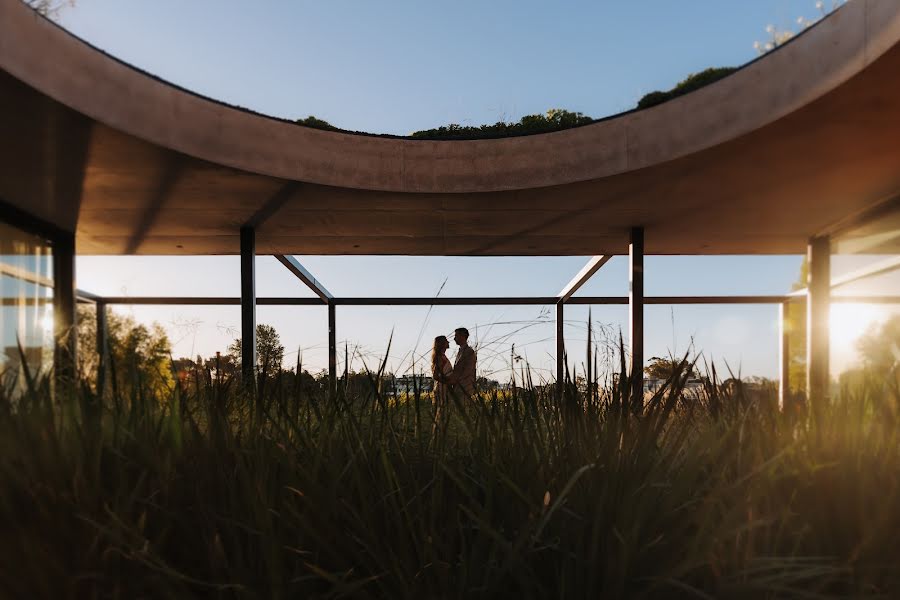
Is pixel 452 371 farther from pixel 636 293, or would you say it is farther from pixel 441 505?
pixel 636 293

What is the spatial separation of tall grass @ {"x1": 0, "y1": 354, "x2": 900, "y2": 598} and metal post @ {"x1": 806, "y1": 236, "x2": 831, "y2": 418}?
8903mm

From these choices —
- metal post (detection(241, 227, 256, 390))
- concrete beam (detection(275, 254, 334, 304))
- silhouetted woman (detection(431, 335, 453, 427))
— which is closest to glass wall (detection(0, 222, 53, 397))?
metal post (detection(241, 227, 256, 390))

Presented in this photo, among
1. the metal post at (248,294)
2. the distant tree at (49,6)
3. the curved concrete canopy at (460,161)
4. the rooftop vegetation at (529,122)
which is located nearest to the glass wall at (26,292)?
the curved concrete canopy at (460,161)

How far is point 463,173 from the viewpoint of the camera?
26.7 ft

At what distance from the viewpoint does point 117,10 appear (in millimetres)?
6285

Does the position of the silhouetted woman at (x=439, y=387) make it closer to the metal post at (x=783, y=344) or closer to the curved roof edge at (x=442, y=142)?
the curved roof edge at (x=442, y=142)

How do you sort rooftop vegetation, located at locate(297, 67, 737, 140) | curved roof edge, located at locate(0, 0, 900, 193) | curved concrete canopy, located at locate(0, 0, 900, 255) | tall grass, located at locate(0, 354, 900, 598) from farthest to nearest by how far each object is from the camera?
rooftop vegetation, located at locate(297, 67, 737, 140) < curved concrete canopy, located at locate(0, 0, 900, 255) < curved roof edge, located at locate(0, 0, 900, 193) < tall grass, located at locate(0, 354, 900, 598)

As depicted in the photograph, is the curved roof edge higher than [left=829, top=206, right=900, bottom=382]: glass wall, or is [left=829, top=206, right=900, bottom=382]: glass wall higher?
the curved roof edge

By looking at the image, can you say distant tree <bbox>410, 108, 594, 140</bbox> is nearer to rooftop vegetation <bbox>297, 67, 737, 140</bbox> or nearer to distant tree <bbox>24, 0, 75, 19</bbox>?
rooftop vegetation <bbox>297, 67, 737, 140</bbox>

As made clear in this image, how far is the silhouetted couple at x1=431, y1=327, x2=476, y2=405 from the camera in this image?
7.97 ft

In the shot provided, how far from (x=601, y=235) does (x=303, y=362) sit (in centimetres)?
912

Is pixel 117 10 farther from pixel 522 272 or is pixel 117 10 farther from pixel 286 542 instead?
pixel 522 272

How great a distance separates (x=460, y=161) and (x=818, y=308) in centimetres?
649

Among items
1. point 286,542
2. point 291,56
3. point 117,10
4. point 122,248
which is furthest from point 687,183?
point 122,248
